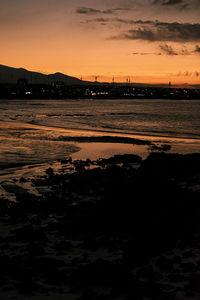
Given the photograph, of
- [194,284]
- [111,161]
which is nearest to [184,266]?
[194,284]

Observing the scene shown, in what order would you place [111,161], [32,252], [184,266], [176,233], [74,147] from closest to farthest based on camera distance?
1. [184,266]
2. [32,252]
3. [176,233]
4. [111,161]
5. [74,147]

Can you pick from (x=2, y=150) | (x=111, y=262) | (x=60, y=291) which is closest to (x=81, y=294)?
(x=60, y=291)

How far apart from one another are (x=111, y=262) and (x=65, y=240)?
183 cm

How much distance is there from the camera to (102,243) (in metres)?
8.03

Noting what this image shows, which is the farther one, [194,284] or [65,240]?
[65,240]

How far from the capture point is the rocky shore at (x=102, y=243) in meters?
6.14

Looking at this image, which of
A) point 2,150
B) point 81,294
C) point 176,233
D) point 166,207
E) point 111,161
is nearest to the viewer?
point 81,294

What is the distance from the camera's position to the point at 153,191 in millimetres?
10109

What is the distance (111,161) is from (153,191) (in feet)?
28.4

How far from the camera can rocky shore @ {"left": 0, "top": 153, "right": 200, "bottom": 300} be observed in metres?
6.14

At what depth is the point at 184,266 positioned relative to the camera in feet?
22.3

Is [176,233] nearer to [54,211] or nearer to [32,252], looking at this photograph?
[32,252]

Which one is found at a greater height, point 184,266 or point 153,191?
point 153,191

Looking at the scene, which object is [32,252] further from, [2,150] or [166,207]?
[2,150]
